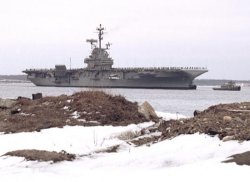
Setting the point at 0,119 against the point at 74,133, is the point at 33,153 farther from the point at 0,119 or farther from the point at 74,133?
the point at 0,119

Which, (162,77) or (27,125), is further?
(162,77)

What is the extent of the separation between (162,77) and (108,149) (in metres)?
87.7

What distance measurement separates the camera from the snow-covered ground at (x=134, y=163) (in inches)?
297

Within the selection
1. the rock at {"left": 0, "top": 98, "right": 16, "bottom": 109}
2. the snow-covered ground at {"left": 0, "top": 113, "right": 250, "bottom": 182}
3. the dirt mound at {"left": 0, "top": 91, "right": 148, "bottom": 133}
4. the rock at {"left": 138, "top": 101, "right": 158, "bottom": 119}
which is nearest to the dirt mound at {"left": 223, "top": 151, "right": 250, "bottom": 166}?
the snow-covered ground at {"left": 0, "top": 113, "right": 250, "bottom": 182}

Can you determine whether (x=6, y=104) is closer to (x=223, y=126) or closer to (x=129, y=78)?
(x=223, y=126)

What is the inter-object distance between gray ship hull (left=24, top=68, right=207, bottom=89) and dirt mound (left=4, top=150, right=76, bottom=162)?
85.1m

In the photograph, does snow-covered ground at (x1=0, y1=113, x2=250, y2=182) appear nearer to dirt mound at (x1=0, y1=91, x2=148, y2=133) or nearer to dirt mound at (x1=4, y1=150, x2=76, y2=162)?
dirt mound at (x1=4, y1=150, x2=76, y2=162)

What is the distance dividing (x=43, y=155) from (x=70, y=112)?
5.62 meters

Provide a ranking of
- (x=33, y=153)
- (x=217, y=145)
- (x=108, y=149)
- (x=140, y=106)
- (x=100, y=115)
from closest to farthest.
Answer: (x=217, y=145), (x=33, y=153), (x=108, y=149), (x=100, y=115), (x=140, y=106)

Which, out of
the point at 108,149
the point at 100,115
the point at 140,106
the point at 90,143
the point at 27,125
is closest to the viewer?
the point at 108,149

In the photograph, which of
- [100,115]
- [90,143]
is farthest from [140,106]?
[90,143]

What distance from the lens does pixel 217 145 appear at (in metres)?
9.10

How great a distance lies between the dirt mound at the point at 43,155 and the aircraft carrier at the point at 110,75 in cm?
8567

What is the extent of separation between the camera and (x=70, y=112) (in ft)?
50.4
